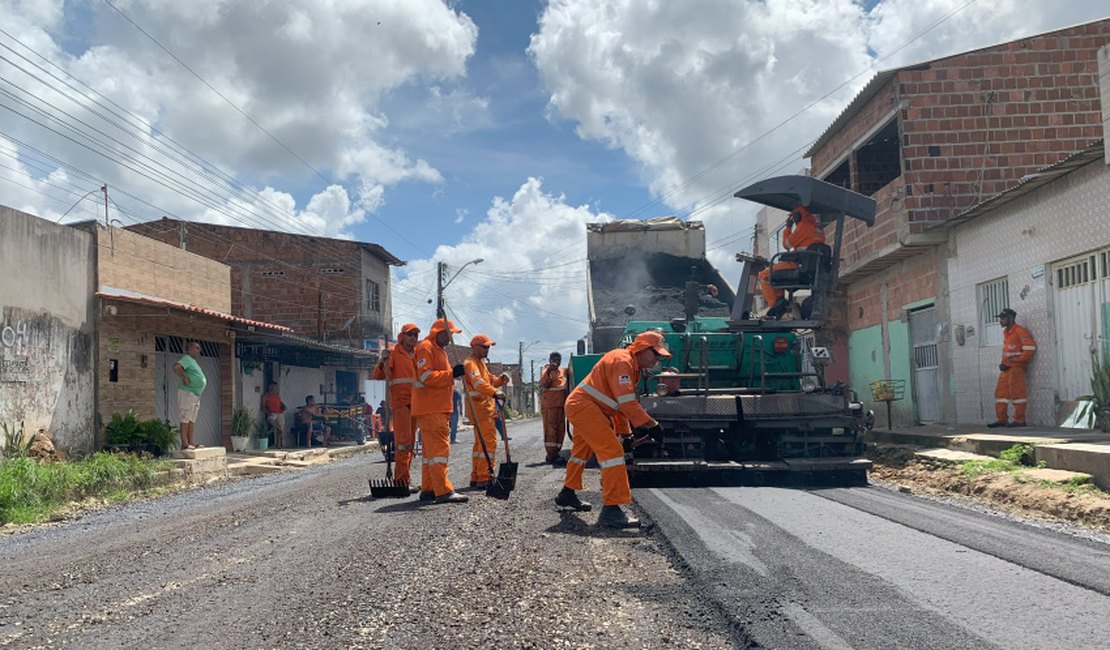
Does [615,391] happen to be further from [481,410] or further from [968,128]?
[968,128]

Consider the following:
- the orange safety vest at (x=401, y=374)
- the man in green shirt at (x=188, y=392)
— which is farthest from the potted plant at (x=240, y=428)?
the orange safety vest at (x=401, y=374)

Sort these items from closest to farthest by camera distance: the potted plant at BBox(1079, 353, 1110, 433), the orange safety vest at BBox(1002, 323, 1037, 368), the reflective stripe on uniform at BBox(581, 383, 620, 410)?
1. the reflective stripe on uniform at BBox(581, 383, 620, 410)
2. the potted plant at BBox(1079, 353, 1110, 433)
3. the orange safety vest at BBox(1002, 323, 1037, 368)

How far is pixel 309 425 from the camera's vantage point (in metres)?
20.4

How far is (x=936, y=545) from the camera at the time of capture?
567 cm

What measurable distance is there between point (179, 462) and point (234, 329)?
15.0 ft

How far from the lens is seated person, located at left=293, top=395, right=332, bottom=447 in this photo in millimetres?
20259

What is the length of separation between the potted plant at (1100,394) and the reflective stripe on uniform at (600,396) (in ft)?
21.7

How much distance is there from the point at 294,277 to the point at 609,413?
25.3 m

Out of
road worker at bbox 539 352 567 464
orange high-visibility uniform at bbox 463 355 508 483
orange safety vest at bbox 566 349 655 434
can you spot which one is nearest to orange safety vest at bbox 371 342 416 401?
orange high-visibility uniform at bbox 463 355 508 483

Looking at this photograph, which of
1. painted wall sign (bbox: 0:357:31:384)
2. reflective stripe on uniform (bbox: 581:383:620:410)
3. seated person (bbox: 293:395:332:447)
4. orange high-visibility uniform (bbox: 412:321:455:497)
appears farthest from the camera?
seated person (bbox: 293:395:332:447)

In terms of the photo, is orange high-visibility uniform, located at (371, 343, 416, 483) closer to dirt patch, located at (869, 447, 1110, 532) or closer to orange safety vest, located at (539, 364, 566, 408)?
orange safety vest, located at (539, 364, 566, 408)

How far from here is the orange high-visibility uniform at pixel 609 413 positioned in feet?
22.0

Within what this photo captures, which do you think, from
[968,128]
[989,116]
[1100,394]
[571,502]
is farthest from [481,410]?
[989,116]

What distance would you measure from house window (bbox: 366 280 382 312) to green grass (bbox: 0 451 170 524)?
19.9 m
